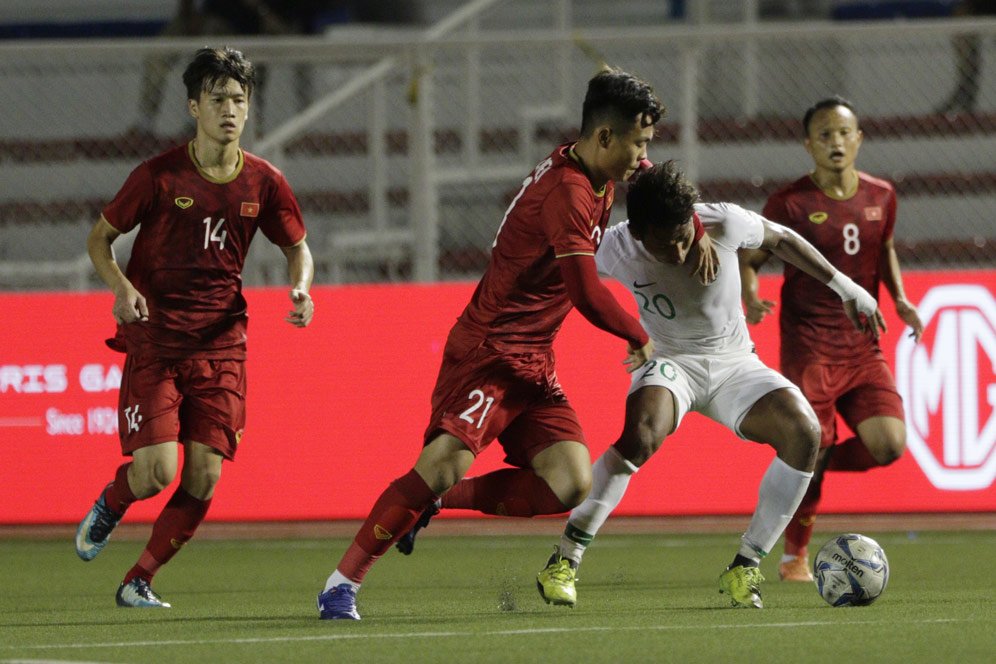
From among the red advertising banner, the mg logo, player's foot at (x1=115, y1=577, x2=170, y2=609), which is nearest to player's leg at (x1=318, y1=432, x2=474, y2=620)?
player's foot at (x1=115, y1=577, x2=170, y2=609)

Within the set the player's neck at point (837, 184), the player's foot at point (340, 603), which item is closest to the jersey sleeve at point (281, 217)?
the player's foot at point (340, 603)

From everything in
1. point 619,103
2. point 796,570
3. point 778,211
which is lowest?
point 796,570

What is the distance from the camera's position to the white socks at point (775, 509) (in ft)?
20.9

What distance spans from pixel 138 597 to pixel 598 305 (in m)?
2.38

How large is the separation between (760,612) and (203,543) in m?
4.61

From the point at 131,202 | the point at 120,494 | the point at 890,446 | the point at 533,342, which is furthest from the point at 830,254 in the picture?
the point at 120,494

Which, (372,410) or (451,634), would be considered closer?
(451,634)

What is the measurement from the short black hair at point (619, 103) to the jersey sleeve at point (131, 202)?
1801 millimetres

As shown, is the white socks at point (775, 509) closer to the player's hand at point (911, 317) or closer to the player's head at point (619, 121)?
the player's hand at point (911, 317)

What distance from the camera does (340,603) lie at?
19.4 ft

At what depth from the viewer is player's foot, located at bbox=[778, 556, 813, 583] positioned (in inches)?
300

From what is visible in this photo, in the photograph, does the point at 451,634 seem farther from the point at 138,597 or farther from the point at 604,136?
the point at 604,136

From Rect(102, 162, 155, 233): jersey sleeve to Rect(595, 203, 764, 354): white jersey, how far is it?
5.98 feet

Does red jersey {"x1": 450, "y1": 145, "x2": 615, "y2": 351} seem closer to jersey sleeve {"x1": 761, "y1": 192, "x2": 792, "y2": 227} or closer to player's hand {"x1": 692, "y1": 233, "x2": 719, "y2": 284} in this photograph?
player's hand {"x1": 692, "y1": 233, "x2": 719, "y2": 284}
